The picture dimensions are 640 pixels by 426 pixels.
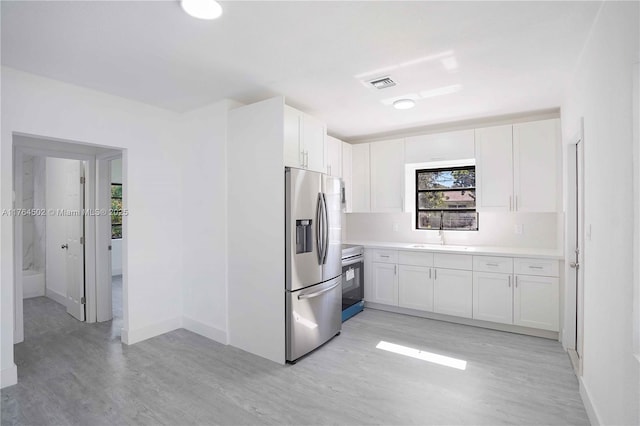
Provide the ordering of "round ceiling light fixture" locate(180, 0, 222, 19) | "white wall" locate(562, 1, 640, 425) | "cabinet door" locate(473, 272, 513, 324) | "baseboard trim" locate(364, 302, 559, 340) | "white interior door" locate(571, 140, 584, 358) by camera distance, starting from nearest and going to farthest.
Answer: "white wall" locate(562, 1, 640, 425) < "round ceiling light fixture" locate(180, 0, 222, 19) < "white interior door" locate(571, 140, 584, 358) < "baseboard trim" locate(364, 302, 559, 340) < "cabinet door" locate(473, 272, 513, 324)

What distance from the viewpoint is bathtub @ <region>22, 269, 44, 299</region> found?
498cm

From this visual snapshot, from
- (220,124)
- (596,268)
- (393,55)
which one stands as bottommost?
(596,268)

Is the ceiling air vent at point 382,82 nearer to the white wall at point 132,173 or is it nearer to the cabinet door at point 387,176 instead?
the cabinet door at point 387,176

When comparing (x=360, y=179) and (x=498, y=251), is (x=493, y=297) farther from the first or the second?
(x=360, y=179)

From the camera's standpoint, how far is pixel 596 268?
6.50 feet

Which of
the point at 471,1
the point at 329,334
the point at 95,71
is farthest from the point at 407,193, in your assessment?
the point at 95,71

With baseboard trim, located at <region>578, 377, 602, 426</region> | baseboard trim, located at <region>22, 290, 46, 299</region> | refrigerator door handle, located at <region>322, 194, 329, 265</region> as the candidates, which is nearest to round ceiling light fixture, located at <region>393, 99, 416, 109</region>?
refrigerator door handle, located at <region>322, 194, 329, 265</region>

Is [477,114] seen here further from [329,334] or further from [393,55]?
[329,334]

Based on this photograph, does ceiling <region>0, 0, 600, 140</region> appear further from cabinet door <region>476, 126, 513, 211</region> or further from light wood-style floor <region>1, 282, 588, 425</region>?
light wood-style floor <region>1, 282, 588, 425</region>

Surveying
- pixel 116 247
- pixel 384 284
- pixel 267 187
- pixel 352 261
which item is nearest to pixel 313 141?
pixel 267 187

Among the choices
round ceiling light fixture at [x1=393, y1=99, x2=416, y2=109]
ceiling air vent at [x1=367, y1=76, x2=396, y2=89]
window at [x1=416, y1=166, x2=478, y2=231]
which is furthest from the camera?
window at [x1=416, y1=166, x2=478, y2=231]

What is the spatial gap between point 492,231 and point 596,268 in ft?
7.48

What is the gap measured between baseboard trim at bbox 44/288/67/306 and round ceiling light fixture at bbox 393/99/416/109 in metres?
5.22

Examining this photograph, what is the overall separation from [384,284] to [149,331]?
293cm
